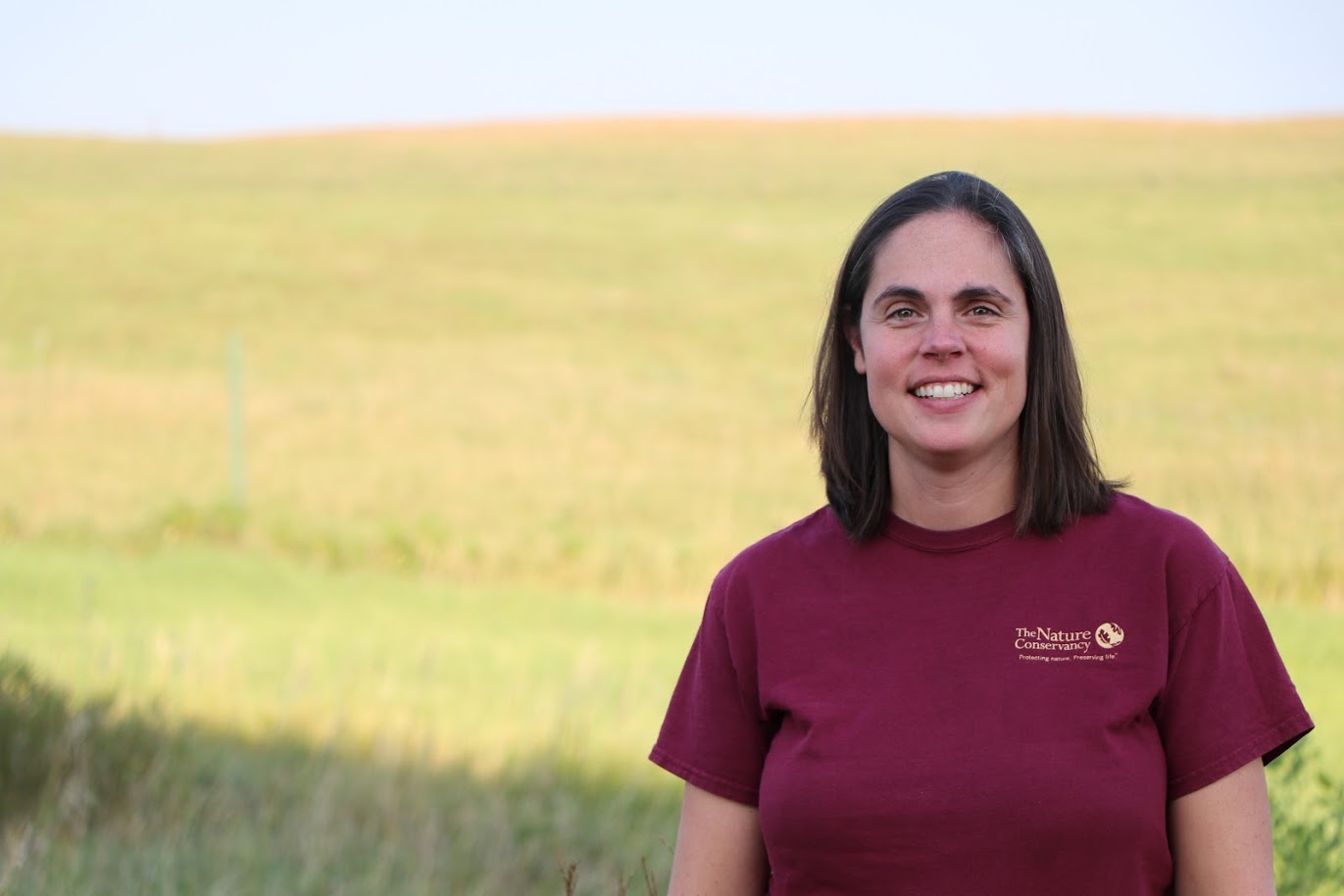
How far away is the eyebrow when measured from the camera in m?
2.45

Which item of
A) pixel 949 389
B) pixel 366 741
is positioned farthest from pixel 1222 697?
pixel 366 741

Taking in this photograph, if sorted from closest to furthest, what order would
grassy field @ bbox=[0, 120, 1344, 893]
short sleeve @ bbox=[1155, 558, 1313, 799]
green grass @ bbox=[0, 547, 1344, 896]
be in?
short sleeve @ bbox=[1155, 558, 1313, 799]
green grass @ bbox=[0, 547, 1344, 896]
grassy field @ bbox=[0, 120, 1344, 893]

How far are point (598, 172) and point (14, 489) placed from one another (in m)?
36.6

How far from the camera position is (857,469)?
262 centimetres

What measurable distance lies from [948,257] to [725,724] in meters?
0.74

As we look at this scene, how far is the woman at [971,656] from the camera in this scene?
2.24 m

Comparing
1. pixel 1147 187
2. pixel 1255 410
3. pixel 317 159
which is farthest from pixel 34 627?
pixel 317 159

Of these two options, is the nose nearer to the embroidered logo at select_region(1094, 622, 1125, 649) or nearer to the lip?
the lip

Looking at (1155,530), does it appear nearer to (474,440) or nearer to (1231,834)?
(1231,834)

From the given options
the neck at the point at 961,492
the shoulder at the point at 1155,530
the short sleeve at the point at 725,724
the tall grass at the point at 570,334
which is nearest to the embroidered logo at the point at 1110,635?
the shoulder at the point at 1155,530

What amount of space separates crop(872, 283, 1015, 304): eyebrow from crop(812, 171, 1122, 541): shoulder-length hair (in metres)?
0.05

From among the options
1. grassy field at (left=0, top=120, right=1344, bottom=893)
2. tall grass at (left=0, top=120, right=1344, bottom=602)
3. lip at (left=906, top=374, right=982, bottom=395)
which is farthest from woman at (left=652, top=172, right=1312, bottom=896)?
tall grass at (left=0, top=120, right=1344, bottom=602)

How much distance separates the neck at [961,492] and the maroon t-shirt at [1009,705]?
3 centimetres

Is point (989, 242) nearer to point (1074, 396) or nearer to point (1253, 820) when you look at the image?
point (1074, 396)
